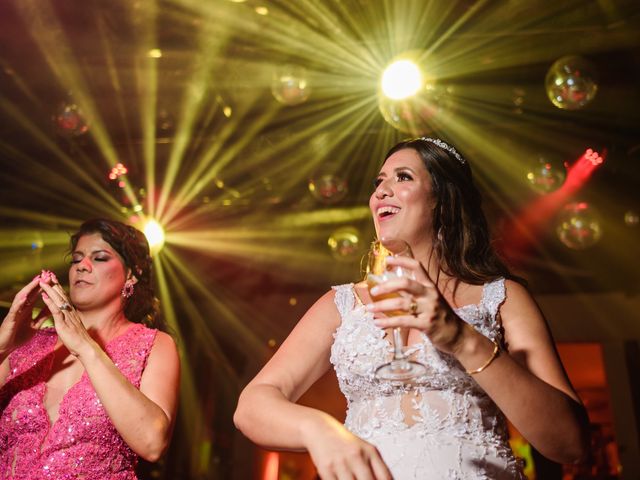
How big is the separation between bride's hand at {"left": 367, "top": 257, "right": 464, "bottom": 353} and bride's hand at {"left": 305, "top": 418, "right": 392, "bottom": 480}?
10.4 inches

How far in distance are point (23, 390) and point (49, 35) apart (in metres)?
3.68

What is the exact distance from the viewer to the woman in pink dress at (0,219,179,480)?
2449 millimetres

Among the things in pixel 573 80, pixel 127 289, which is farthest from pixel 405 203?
pixel 573 80

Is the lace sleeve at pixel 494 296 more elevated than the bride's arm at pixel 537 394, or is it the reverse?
the lace sleeve at pixel 494 296

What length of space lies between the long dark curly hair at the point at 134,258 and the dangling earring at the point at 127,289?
3 centimetres

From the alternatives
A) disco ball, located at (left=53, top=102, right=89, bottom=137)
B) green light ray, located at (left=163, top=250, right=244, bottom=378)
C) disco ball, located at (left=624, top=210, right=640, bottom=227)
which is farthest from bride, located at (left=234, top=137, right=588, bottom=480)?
green light ray, located at (left=163, top=250, right=244, bottom=378)

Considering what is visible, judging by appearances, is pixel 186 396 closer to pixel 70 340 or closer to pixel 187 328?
pixel 187 328

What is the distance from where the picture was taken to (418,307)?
1.34m

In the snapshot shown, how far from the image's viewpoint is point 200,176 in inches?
283

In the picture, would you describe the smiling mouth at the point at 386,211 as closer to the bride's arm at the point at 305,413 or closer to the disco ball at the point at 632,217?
the bride's arm at the point at 305,413

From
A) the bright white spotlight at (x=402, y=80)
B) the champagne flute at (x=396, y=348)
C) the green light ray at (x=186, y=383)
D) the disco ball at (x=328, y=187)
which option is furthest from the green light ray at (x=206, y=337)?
the champagne flute at (x=396, y=348)

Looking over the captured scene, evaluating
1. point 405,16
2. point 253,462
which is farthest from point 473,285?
point 253,462

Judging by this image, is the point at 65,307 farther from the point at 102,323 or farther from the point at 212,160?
the point at 212,160

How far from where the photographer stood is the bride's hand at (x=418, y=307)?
1311 millimetres
